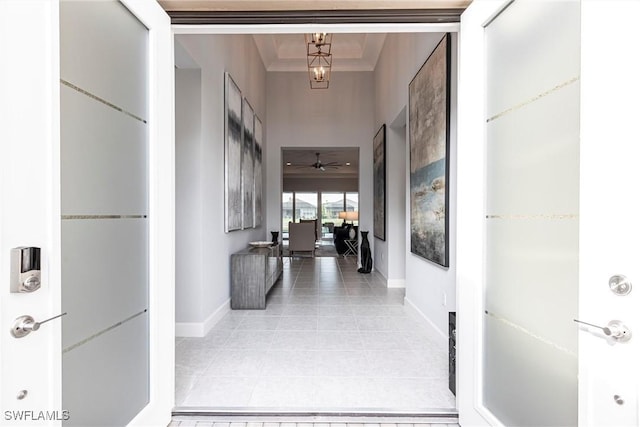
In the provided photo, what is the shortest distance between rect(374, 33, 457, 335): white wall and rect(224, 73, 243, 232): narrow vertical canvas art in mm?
2145

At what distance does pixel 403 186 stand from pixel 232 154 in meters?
2.79

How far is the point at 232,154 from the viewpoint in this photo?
4.01 meters

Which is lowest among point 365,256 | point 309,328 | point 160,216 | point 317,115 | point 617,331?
point 309,328

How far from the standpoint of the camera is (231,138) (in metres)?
3.95

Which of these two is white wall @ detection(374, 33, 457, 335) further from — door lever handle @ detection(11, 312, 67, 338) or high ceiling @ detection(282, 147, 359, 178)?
high ceiling @ detection(282, 147, 359, 178)

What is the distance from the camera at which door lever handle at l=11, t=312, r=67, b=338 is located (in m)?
0.92

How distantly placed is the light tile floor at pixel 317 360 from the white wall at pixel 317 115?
3551 mm

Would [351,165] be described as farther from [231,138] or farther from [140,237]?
Answer: [140,237]

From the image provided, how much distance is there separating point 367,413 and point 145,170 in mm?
1772

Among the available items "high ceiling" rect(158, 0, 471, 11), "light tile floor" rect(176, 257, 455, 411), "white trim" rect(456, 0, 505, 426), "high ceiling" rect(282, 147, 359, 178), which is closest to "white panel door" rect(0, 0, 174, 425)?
"high ceiling" rect(158, 0, 471, 11)

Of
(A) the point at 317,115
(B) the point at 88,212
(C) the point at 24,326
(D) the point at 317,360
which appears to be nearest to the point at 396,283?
(D) the point at 317,360

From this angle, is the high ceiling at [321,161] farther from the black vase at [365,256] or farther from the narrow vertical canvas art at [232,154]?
the narrow vertical canvas art at [232,154]

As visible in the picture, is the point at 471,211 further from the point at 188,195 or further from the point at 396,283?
the point at 396,283

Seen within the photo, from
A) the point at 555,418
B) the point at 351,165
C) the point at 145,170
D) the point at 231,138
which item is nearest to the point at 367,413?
the point at 555,418
